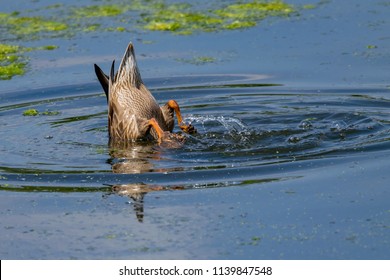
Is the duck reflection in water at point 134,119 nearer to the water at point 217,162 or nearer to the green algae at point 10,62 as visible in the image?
the water at point 217,162

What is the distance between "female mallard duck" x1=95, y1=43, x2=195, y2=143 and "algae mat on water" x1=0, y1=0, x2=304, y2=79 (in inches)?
108

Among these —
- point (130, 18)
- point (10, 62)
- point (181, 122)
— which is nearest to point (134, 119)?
point (181, 122)

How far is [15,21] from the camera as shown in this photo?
13.5 meters

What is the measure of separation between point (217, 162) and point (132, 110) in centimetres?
156

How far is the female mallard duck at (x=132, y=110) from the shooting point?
9655 millimetres

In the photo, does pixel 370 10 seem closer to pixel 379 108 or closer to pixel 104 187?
pixel 379 108

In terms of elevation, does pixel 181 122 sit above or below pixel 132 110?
below

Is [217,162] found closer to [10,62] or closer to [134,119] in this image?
[134,119]

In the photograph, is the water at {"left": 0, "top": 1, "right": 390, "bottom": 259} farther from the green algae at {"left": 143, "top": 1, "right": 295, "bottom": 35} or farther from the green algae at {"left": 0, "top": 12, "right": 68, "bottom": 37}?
the green algae at {"left": 0, "top": 12, "right": 68, "bottom": 37}

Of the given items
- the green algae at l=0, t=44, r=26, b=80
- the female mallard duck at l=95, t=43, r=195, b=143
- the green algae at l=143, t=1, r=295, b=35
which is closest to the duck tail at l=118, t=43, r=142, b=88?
the female mallard duck at l=95, t=43, r=195, b=143

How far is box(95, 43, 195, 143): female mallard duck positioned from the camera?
9.65m

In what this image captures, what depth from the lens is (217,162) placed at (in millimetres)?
8469

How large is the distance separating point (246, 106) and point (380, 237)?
4180mm

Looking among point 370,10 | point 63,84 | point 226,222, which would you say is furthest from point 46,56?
point 226,222
